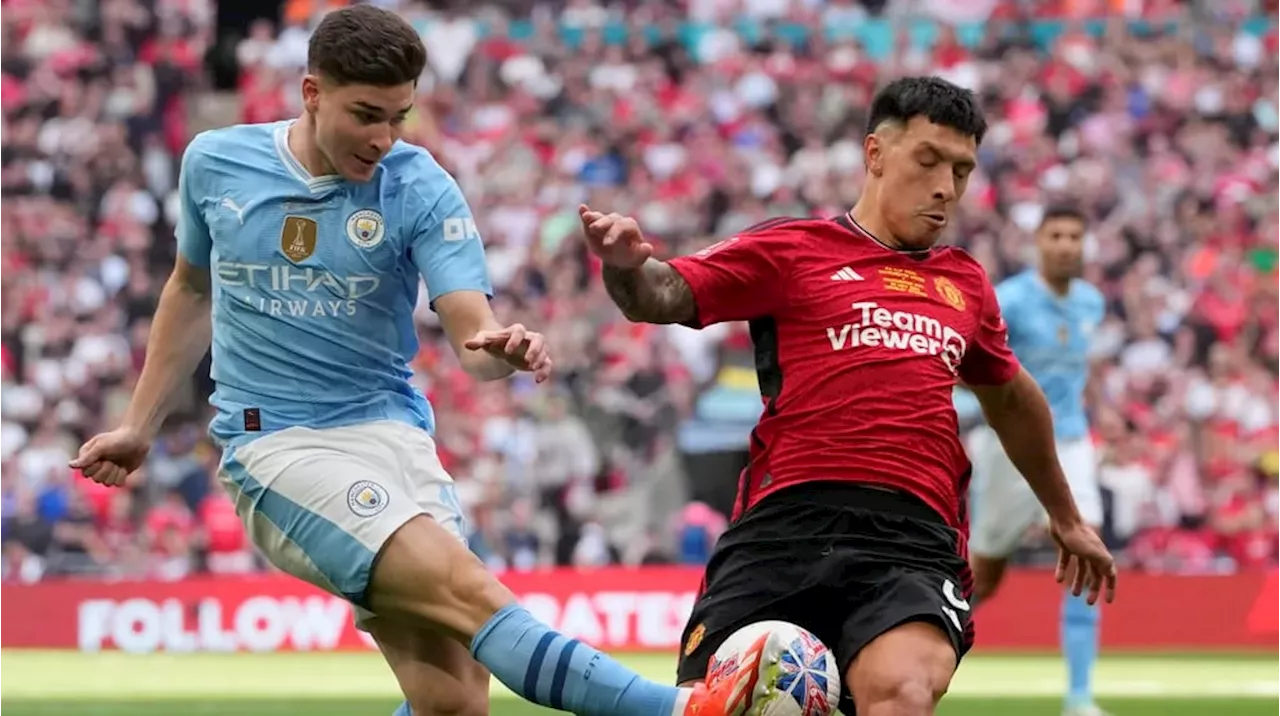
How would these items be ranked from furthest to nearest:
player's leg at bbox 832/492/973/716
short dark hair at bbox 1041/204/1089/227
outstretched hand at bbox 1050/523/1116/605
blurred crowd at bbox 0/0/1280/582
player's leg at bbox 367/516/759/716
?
blurred crowd at bbox 0/0/1280/582
short dark hair at bbox 1041/204/1089/227
outstretched hand at bbox 1050/523/1116/605
player's leg at bbox 832/492/973/716
player's leg at bbox 367/516/759/716

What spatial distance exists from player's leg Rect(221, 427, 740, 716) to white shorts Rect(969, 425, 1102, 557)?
6.07 meters

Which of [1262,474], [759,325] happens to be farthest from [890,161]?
[1262,474]

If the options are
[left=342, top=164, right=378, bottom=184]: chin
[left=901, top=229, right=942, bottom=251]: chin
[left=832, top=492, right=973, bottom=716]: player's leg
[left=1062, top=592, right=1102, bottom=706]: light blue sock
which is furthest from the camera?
[left=1062, top=592, right=1102, bottom=706]: light blue sock

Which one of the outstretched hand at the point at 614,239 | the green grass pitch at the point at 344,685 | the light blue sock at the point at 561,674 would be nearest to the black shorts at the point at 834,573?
the light blue sock at the point at 561,674

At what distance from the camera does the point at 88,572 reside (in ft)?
61.2

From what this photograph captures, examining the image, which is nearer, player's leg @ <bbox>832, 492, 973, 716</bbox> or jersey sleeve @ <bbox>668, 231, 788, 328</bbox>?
player's leg @ <bbox>832, 492, 973, 716</bbox>

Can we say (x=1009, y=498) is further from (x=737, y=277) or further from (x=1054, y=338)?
(x=737, y=277)

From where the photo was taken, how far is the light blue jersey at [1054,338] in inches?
472

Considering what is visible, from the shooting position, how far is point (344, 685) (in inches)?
Answer: 554

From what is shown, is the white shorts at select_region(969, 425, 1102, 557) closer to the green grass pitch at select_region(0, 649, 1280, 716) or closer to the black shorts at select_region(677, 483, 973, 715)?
the green grass pitch at select_region(0, 649, 1280, 716)

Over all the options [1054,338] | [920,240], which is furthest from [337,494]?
[1054,338]

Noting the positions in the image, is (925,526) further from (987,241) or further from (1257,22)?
(1257,22)

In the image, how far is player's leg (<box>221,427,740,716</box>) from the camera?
5836 mm

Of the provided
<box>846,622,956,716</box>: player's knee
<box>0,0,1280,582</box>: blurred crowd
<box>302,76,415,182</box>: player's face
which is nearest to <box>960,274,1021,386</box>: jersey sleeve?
<box>846,622,956,716</box>: player's knee
